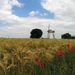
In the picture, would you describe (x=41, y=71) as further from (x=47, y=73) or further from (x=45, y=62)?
(x=45, y=62)

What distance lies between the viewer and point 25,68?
4.32 meters

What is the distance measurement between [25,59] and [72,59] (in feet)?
4.80

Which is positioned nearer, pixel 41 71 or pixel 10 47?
pixel 41 71

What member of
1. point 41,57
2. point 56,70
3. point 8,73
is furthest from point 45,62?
point 8,73

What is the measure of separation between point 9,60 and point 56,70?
34.5 inches

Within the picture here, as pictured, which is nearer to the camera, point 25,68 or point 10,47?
point 25,68

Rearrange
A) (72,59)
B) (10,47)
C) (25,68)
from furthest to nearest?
(10,47) < (72,59) < (25,68)

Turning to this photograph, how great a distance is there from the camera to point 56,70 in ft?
14.9

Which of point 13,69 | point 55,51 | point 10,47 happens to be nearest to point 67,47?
point 55,51

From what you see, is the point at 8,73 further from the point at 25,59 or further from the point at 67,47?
the point at 67,47

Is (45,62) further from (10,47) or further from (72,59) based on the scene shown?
(10,47)

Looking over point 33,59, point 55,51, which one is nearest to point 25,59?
point 33,59

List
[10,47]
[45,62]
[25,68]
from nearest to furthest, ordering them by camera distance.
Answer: [25,68], [45,62], [10,47]

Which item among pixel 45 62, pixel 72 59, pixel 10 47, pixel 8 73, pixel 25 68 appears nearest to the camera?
pixel 8 73
